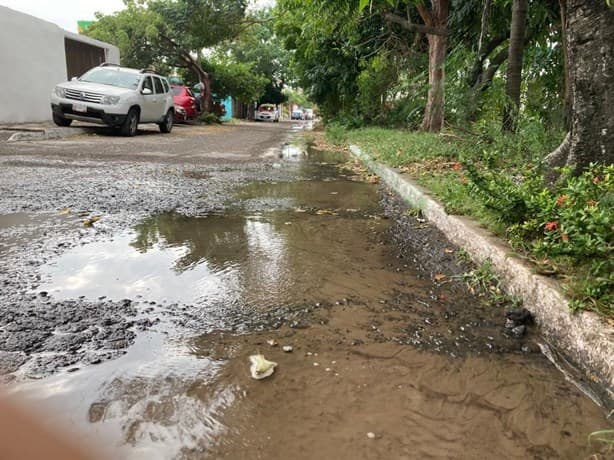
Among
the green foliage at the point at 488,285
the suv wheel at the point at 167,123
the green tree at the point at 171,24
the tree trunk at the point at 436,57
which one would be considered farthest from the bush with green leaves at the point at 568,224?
the green tree at the point at 171,24

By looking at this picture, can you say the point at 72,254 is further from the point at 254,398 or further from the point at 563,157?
the point at 563,157

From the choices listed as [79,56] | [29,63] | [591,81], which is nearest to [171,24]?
[79,56]

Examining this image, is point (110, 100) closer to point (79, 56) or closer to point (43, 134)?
point (43, 134)

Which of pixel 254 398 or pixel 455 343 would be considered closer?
pixel 254 398

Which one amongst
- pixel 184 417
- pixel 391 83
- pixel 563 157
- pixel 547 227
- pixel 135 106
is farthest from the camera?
pixel 391 83

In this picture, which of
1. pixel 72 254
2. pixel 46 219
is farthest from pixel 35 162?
pixel 72 254

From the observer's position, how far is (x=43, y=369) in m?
1.88

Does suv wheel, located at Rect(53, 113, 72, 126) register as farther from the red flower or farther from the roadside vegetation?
the red flower

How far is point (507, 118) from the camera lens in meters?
6.94

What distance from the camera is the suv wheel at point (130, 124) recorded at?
12381 mm

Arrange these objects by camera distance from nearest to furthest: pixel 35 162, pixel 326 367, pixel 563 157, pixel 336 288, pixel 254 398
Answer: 1. pixel 254 398
2. pixel 326 367
3. pixel 336 288
4. pixel 563 157
5. pixel 35 162

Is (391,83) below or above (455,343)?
above

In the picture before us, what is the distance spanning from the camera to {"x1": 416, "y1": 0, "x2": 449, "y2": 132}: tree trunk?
35.0 feet

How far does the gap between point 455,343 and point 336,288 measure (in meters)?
0.80
